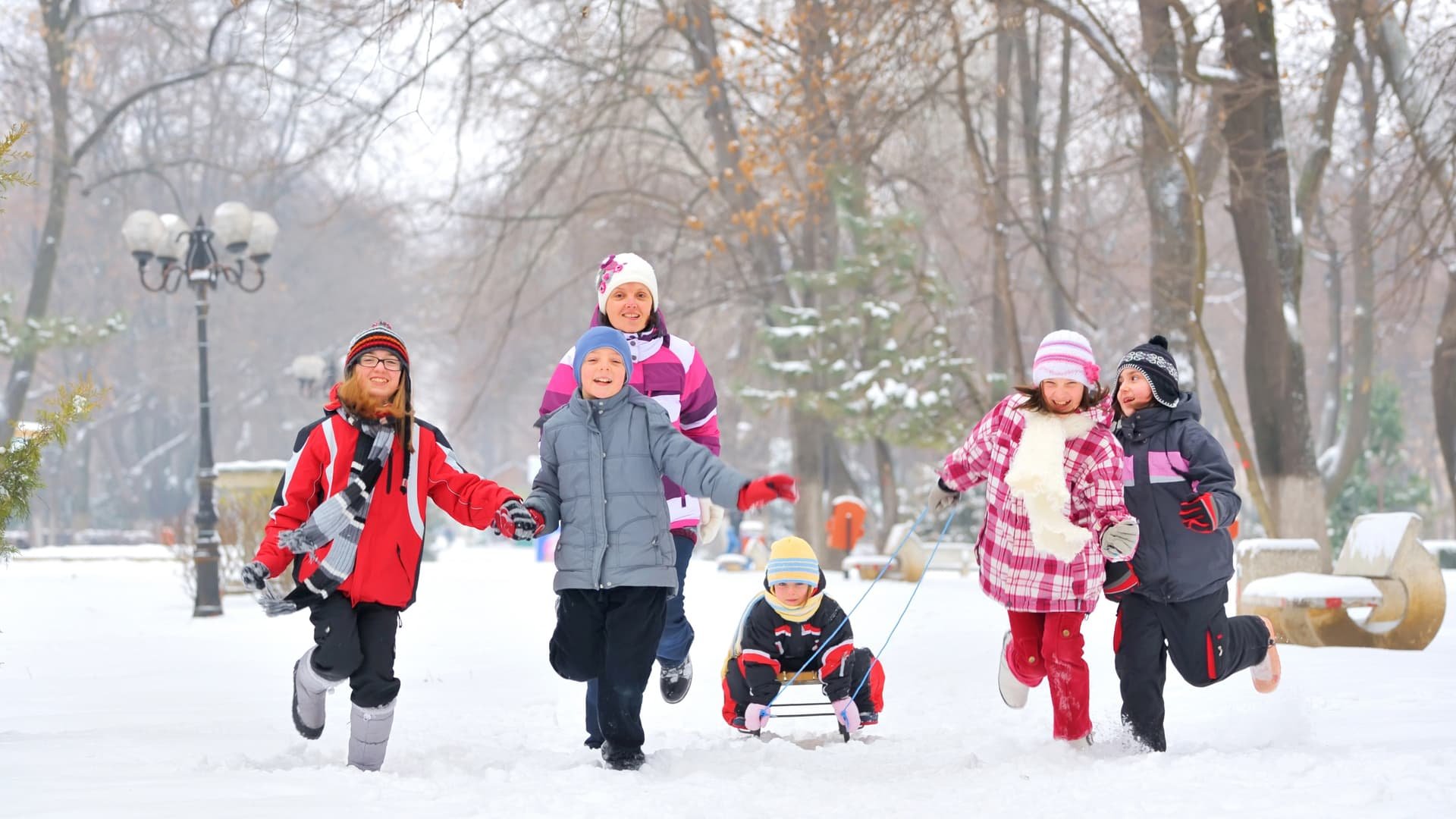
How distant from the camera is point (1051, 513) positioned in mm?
Answer: 5648

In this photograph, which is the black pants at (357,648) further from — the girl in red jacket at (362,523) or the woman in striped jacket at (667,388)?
the woman in striped jacket at (667,388)

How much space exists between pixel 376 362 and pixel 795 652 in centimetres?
223

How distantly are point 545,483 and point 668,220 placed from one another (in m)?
18.9

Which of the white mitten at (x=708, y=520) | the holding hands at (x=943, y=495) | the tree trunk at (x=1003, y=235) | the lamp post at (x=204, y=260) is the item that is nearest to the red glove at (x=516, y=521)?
the white mitten at (x=708, y=520)

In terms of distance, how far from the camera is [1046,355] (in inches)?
233

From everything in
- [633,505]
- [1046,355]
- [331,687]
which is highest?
[1046,355]

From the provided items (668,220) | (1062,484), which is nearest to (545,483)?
(1062,484)

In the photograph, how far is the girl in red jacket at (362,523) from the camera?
512cm

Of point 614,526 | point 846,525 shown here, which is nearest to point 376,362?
point 614,526

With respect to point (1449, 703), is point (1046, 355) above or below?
above

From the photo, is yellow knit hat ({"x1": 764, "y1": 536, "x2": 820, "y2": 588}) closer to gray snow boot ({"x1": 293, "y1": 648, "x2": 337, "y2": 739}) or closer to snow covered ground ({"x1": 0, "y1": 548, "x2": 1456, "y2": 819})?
snow covered ground ({"x1": 0, "y1": 548, "x2": 1456, "y2": 819})

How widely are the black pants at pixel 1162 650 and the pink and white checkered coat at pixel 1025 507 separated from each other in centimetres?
20

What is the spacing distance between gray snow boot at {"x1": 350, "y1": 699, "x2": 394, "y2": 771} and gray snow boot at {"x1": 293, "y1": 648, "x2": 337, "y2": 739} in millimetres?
169

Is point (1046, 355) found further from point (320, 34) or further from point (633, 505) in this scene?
point (320, 34)
